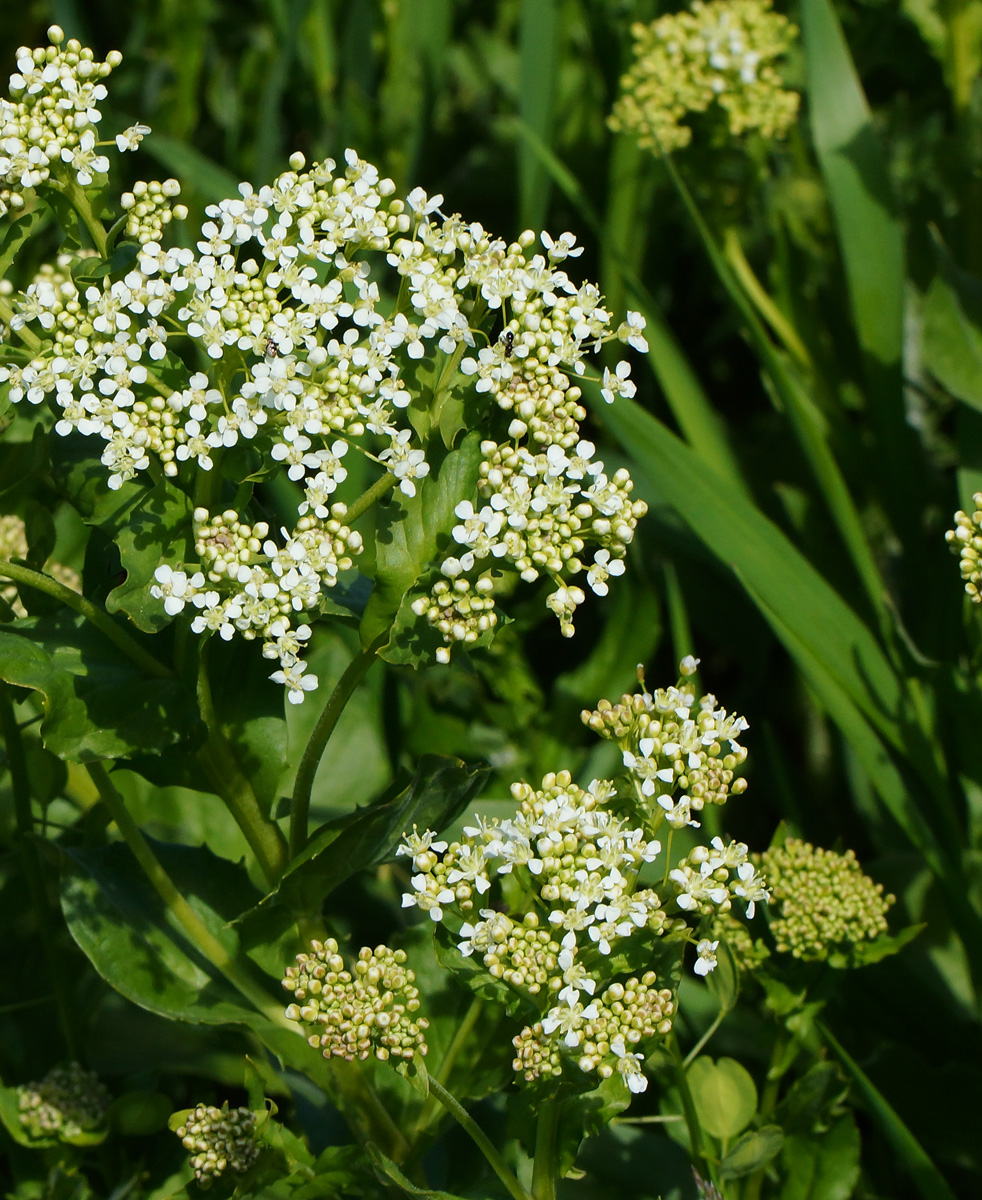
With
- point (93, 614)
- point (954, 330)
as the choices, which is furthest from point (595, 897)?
point (954, 330)

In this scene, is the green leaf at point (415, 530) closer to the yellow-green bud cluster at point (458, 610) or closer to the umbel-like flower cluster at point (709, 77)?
the yellow-green bud cluster at point (458, 610)

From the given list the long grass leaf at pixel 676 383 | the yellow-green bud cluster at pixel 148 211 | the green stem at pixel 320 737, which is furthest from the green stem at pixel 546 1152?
the long grass leaf at pixel 676 383

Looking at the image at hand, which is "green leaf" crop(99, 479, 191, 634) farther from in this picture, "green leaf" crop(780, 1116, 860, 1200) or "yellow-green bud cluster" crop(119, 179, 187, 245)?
"green leaf" crop(780, 1116, 860, 1200)

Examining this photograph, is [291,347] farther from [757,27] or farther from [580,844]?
[757,27]

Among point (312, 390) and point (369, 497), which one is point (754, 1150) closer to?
point (369, 497)

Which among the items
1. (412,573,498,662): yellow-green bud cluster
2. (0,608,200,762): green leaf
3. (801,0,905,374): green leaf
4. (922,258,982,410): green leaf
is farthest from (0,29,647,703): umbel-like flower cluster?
(801,0,905,374): green leaf

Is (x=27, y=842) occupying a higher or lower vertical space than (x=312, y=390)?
lower

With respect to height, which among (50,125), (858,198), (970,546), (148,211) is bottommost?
(970,546)
